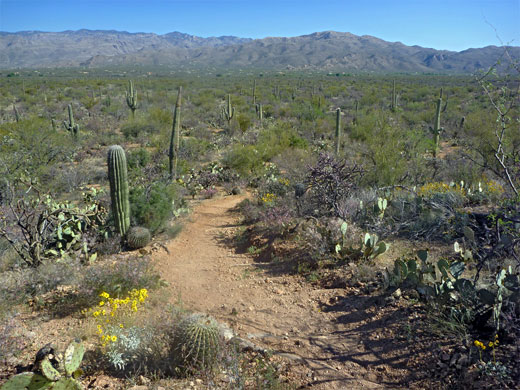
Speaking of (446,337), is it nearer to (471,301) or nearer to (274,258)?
(471,301)

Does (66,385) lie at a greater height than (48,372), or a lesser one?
lesser

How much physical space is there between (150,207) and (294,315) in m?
4.20

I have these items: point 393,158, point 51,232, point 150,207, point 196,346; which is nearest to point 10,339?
point 196,346

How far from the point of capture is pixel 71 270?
566cm

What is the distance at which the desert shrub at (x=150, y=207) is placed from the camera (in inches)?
312

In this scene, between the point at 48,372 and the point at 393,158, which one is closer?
the point at 48,372

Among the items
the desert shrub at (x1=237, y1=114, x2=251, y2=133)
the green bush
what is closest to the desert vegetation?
the green bush

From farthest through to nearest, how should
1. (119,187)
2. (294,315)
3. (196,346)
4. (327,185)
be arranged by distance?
(327,185), (119,187), (294,315), (196,346)

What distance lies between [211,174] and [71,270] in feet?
23.6

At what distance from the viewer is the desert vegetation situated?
3727mm

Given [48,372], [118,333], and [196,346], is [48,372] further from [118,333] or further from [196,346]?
[196,346]

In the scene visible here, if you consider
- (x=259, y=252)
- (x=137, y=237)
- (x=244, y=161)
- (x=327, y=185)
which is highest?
(x=327, y=185)

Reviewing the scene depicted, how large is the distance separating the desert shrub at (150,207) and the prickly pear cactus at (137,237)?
45cm

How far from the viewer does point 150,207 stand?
7934 millimetres
